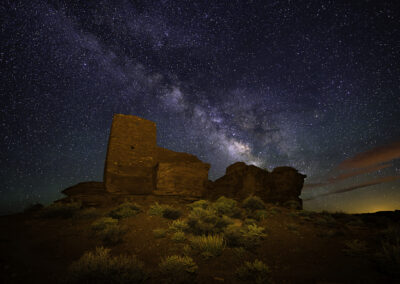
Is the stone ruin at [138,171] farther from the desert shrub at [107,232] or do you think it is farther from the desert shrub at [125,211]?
the desert shrub at [107,232]

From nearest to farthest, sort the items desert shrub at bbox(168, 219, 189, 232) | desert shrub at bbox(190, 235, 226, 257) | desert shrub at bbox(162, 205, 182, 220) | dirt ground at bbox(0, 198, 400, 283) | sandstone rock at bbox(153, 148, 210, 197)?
dirt ground at bbox(0, 198, 400, 283) → desert shrub at bbox(190, 235, 226, 257) → desert shrub at bbox(168, 219, 189, 232) → desert shrub at bbox(162, 205, 182, 220) → sandstone rock at bbox(153, 148, 210, 197)

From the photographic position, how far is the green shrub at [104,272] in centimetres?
310

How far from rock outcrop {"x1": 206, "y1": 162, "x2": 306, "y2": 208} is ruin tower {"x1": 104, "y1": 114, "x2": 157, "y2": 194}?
1097 centimetres

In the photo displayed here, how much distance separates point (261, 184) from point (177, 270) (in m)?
19.3

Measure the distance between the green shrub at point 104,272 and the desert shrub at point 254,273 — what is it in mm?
2027

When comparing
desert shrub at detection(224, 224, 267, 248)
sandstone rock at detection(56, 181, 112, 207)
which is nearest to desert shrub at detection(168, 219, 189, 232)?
desert shrub at detection(224, 224, 267, 248)

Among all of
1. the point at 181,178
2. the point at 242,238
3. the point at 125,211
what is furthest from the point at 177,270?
the point at 181,178

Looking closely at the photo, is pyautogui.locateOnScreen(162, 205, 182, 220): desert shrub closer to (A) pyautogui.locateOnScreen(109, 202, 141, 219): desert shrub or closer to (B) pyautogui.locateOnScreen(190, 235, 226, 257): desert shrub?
(A) pyautogui.locateOnScreen(109, 202, 141, 219): desert shrub

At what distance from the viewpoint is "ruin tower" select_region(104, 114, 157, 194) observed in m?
9.92

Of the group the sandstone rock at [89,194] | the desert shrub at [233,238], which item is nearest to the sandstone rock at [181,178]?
the sandstone rock at [89,194]

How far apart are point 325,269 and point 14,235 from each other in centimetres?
862

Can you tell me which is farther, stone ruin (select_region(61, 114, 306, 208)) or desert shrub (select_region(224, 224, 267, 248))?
stone ruin (select_region(61, 114, 306, 208))

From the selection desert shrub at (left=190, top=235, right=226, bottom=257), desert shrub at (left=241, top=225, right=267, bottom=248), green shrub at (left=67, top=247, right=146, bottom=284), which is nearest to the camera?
green shrub at (left=67, top=247, right=146, bottom=284)

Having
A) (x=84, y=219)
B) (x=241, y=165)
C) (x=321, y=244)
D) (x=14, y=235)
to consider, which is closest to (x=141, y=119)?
(x=84, y=219)
